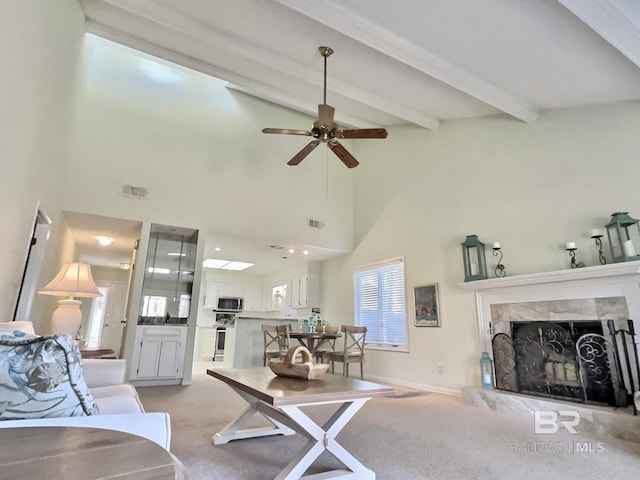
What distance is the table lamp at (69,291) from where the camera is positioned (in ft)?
10.0

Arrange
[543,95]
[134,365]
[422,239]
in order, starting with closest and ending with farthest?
[543,95], [134,365], [422,239]

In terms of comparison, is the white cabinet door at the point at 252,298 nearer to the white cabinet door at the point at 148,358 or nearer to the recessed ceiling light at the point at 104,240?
the recessed ceiling light at the point at 104,240

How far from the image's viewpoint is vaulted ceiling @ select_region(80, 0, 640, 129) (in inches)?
117

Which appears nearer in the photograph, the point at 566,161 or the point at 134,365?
the point at 566,161

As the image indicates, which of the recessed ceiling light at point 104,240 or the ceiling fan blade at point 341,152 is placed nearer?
the ceiling fan blade at point 341,152

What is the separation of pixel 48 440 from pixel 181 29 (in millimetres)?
4409

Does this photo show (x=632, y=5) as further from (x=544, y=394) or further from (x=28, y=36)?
(x=28, y=36)

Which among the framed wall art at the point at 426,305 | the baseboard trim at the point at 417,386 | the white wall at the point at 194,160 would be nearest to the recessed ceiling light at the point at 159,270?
the white wall at the point at 194,160

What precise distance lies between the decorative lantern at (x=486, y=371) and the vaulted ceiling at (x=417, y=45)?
9.73 ft

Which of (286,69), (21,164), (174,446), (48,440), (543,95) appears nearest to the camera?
(48,440)

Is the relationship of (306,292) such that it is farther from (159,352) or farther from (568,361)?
(568,361)

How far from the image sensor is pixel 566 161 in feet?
13.0

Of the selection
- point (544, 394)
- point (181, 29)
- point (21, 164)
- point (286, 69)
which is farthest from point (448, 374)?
point (181, 29)

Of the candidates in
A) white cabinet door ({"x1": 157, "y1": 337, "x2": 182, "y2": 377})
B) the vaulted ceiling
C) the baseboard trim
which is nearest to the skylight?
white cabinet door ({"x1": 157, "y1": 337, "x2": 182, "y2": 377})
